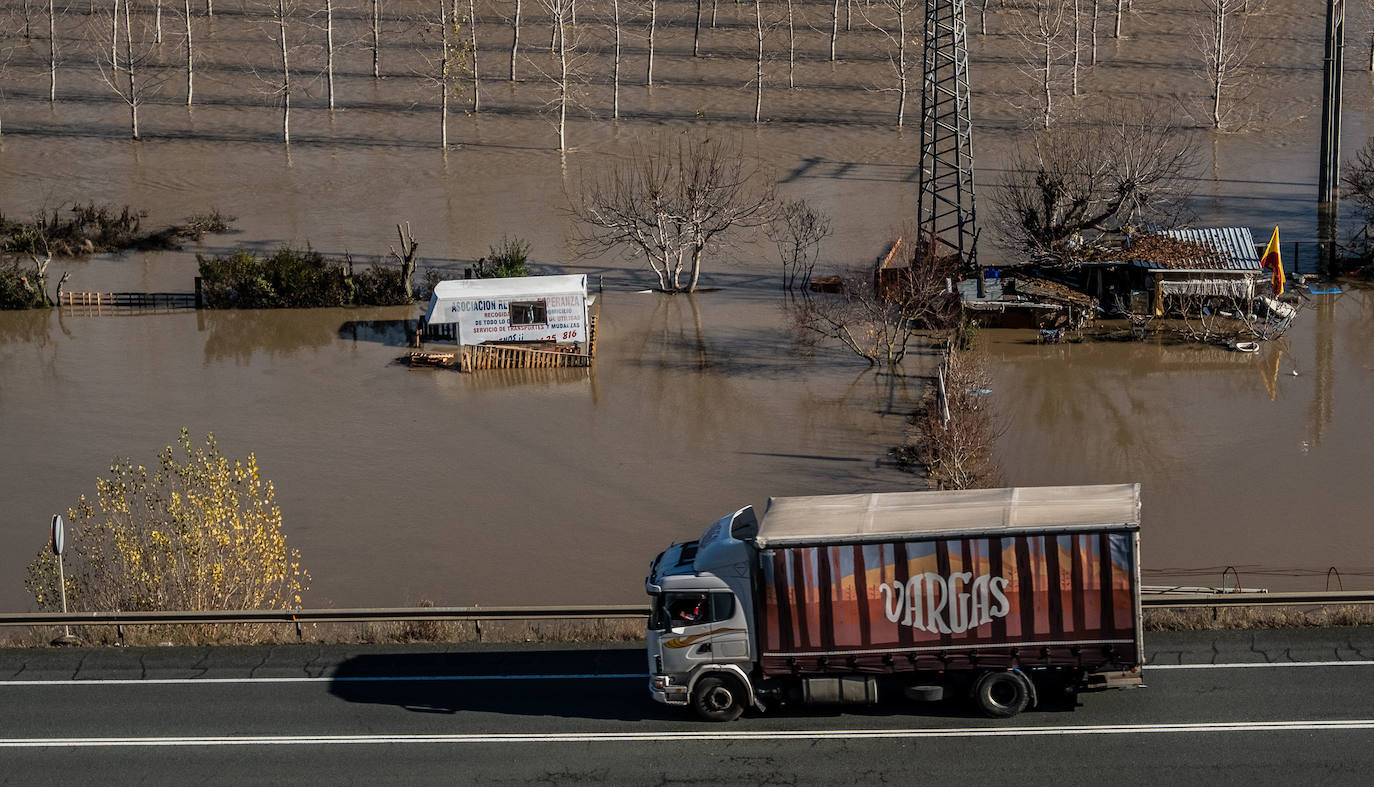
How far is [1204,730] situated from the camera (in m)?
14.4

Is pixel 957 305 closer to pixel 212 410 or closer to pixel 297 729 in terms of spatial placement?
pixel 212 410

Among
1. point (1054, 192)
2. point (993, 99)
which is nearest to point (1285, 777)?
point (1054, 192)

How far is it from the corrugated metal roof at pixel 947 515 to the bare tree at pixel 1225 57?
43.8 m

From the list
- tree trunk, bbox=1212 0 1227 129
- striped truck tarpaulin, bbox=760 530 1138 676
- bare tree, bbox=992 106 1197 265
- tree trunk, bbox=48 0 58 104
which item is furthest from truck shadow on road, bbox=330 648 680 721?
tree trunk, bbox=48 0 58 104

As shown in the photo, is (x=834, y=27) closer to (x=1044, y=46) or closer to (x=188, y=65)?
(x=1044, y=46)

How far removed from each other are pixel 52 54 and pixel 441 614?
168ft

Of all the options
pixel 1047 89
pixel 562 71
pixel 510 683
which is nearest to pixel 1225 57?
pixel 1047 89

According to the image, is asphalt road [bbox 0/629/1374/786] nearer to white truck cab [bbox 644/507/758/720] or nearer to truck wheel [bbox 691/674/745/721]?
truck wheel [bbox 691/674/745/721]

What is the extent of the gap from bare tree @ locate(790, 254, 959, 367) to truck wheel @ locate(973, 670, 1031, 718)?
18.3 meters

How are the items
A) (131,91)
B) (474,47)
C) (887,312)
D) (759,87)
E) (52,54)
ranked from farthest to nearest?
(474,47) → (52,54) → (131,91) → (759,87) → (887,312)

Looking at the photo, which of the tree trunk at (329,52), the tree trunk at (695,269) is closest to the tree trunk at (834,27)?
the tree trunk at (329,52)

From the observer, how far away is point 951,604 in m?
14.5

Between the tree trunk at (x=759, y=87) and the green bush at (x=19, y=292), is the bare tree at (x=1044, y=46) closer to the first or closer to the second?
the tree trunk at (x=759, y=87)

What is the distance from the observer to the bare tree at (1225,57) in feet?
182
